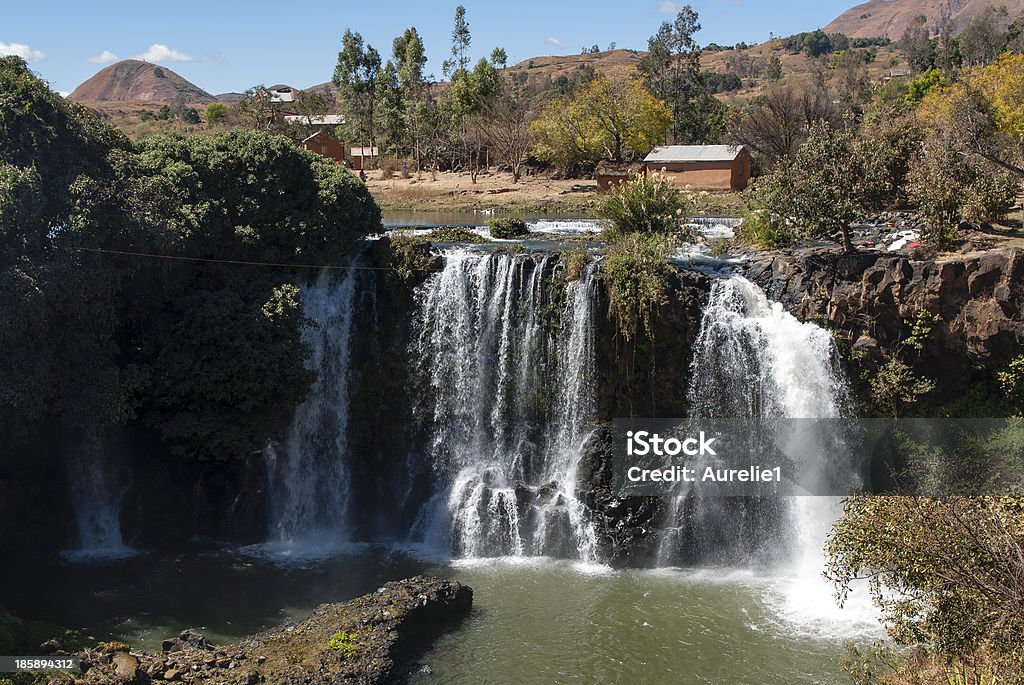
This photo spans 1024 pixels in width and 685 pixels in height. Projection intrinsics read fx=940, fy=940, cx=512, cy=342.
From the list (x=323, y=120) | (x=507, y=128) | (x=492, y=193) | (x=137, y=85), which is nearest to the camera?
(x=492, y=193)

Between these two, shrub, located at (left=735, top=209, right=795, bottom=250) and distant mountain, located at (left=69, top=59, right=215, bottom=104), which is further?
distant mountain, located at (left=69, top=59, right=215, bottom=104)

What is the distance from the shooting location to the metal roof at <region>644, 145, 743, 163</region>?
4247 centimetres

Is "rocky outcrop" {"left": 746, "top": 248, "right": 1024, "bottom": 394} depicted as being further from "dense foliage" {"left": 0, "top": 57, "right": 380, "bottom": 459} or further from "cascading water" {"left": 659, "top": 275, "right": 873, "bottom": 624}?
"dense foliage" {"left": 0, "top": 57, "right": 380, "bottom": 459}

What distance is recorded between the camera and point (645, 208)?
72.6 ft

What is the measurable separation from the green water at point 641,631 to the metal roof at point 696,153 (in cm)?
2785

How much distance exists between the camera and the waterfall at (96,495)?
19.9 metres

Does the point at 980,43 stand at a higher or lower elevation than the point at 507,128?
higher

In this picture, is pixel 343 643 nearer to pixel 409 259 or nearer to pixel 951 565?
pixel 951 565

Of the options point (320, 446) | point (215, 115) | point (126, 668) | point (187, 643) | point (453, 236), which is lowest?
point (187, 643)

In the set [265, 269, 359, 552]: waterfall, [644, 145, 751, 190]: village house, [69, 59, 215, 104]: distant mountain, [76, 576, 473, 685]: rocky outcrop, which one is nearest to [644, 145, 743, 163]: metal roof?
[644, 145, 751, 190]: village house

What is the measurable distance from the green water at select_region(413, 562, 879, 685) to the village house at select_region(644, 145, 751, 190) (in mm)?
27436

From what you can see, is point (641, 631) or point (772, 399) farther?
point (772, 399)

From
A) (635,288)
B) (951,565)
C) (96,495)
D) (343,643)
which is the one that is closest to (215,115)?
(96,495)

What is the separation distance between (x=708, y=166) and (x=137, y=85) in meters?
151
